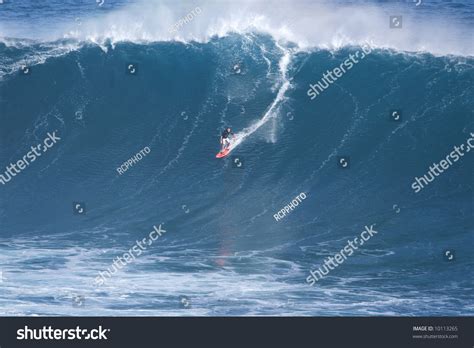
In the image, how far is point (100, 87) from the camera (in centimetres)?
2995

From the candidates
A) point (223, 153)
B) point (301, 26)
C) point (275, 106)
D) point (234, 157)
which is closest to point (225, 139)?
point (223, 153)

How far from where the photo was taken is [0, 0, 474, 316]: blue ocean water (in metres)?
22.1

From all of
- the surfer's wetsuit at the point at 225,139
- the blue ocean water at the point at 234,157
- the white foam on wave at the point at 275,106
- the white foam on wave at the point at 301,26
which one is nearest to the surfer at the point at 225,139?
the surfer's wetsuit at the point at 225,139

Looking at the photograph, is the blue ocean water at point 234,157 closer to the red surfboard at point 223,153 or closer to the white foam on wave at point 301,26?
the white foam on wave at point 301,26

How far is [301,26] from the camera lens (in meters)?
30.6

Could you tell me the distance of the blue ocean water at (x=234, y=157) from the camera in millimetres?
22125

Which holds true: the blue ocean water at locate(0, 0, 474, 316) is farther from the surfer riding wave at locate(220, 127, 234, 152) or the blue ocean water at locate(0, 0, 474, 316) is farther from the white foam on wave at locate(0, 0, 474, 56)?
the surfer riding wave at locate(220, 127, 234, 152)

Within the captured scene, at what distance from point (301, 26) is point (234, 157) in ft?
18.2

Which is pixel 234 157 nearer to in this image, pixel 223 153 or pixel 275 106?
pixel 223 153

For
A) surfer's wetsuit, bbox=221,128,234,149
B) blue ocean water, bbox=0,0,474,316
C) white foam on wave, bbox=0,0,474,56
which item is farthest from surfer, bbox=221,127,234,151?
white foam on wave, bbox=0,0,474,56

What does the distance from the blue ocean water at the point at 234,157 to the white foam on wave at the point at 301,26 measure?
0.15ft

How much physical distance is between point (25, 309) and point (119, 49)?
12.0m

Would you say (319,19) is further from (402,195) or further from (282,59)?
(402,195)
